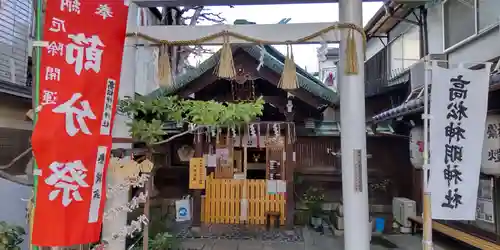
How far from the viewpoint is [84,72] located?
2.95 meters

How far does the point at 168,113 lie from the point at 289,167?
608 centimetres

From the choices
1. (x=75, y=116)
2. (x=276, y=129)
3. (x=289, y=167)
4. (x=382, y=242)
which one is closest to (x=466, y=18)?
(x=276, y=129)

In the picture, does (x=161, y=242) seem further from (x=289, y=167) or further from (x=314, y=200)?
(x=314, y=200)

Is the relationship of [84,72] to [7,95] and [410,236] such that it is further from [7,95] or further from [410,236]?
[410,236]

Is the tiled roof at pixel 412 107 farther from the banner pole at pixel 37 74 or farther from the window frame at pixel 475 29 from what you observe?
the banner pole at pixel 37 74

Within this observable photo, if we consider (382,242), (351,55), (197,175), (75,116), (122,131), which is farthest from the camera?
(197,175)

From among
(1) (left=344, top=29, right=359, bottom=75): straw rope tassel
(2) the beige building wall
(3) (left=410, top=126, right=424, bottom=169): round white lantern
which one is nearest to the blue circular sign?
(2) the beige building wall

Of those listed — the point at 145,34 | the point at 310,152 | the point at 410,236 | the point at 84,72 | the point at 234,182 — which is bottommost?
the point at 410,236

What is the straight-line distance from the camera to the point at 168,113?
14.8ft

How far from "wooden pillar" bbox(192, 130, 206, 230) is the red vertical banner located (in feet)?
21.0

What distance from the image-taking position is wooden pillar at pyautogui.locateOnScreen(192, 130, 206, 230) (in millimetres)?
9703

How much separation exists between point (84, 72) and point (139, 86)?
25.3 feet

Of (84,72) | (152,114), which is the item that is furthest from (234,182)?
(84,72)

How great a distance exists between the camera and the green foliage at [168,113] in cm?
427
